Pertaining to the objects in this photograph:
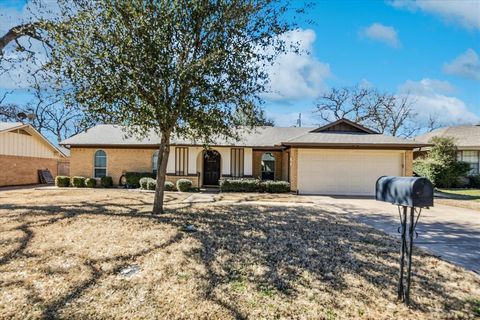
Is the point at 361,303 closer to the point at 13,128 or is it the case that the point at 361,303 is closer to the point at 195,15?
the point at 195,15

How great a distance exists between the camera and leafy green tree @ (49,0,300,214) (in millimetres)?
7055

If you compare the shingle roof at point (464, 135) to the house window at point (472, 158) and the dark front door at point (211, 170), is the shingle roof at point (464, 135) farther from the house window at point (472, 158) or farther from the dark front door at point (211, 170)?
Result: the dark front door at point (211, 170)

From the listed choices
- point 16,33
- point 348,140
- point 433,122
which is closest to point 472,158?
point 348,140

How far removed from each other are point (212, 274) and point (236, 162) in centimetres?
1422

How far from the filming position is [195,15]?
751 centimetres

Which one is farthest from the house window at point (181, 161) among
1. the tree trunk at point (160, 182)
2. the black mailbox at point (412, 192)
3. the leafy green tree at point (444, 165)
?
the leafy green tree at point (444, 165)

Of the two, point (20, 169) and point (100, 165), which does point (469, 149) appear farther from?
point (20, 169)

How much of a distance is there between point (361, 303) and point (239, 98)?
19.9 feet

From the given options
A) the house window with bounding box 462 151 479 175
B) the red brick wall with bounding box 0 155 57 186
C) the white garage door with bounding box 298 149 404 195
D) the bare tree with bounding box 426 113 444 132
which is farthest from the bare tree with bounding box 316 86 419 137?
the red brick wall with bounding box 0 155 57 186

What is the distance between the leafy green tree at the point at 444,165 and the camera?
2073 cm

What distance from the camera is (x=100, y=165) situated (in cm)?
1916

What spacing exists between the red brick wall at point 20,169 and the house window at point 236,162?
1484 cm

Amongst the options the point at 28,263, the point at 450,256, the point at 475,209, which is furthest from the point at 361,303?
the point at 475,209

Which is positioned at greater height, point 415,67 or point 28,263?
point 415,67
